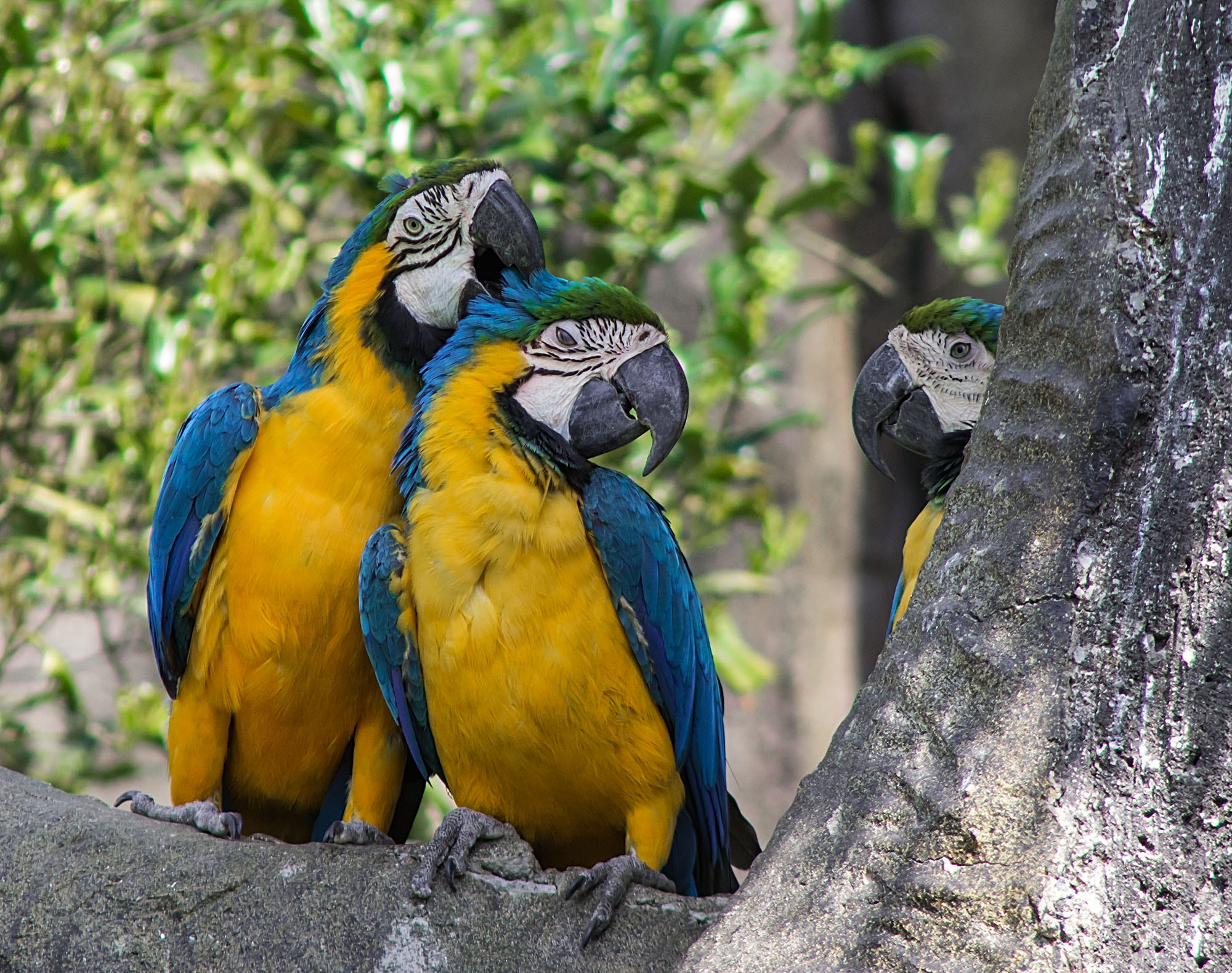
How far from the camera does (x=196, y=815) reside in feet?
6.45

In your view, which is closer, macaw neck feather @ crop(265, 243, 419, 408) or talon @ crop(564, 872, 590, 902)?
talon @ crop(564, 872, 590, 902)

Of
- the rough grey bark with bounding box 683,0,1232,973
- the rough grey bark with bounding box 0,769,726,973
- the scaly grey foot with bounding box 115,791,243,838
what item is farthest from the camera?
the scaly grey foot with bounding box 115,791,243,838

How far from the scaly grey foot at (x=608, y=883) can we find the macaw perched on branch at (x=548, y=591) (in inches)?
2.9

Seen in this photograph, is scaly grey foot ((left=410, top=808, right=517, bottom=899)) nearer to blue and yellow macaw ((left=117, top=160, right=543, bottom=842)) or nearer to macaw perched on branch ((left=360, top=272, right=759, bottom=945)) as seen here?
macaw perched on branch ((left=360, top=272, right=759, bottom=945))

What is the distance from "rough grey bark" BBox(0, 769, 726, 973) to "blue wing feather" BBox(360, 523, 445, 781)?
30cm

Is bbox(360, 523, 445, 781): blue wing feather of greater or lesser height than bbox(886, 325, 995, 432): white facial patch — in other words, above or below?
below

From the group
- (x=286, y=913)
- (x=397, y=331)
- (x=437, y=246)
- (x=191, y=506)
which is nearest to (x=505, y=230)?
(x=437, y=246)

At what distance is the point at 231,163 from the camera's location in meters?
3.29

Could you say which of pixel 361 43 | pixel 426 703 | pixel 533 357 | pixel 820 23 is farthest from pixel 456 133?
pixel 426 703

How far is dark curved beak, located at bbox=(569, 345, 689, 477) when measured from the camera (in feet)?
6.22

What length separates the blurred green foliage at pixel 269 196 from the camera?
3.04m

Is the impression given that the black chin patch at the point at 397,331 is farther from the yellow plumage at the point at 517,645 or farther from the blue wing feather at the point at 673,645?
the blue wing feather at the point at 673,645

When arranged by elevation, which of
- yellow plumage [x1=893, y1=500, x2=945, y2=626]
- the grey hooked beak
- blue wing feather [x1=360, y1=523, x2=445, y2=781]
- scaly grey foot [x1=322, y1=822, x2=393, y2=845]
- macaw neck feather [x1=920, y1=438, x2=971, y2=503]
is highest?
the grey hooked beak

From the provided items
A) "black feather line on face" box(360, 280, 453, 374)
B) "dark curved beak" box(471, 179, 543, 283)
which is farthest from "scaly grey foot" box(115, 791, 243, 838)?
"dark curved beak" box(471, 179, 543, 283)
